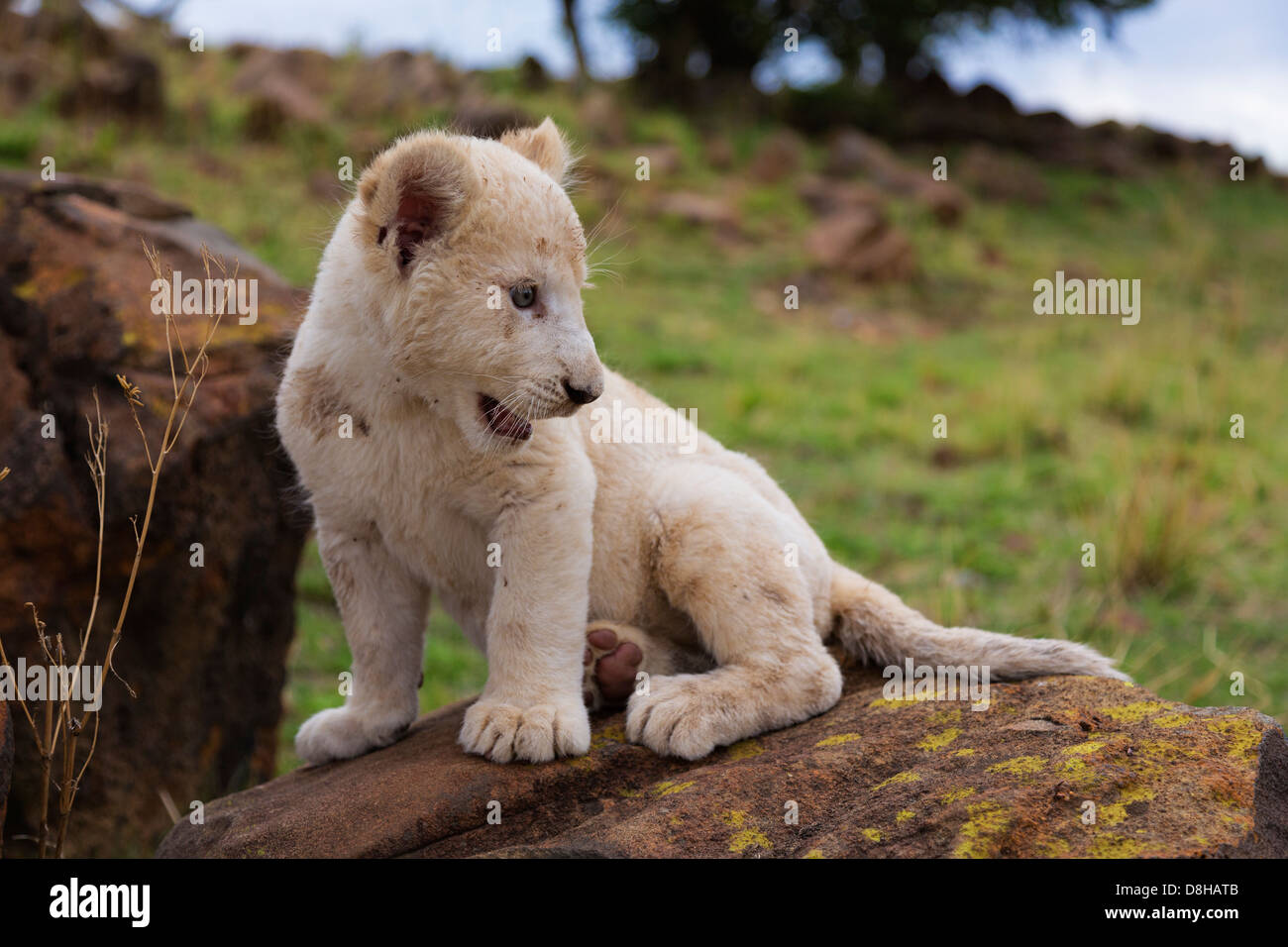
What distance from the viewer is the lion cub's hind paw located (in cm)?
411

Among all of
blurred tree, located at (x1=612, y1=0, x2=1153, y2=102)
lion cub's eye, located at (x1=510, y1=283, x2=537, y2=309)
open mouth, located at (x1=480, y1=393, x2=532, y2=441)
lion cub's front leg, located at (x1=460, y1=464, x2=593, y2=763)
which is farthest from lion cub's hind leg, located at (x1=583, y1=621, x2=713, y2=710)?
blurred tree, located at (x1=612, y1=0, x2=1153, y2=102)

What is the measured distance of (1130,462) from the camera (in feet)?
30.7

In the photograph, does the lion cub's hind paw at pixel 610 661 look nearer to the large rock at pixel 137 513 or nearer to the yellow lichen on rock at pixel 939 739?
the yellow lichen on rock at pixel 939 739

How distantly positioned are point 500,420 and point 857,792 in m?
1.54

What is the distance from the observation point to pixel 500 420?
3.62 m

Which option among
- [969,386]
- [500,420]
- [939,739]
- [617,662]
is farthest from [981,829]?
[969,386]

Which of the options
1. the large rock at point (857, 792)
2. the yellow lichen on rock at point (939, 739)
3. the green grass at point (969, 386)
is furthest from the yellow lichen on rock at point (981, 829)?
the green grass at point (969, 386)

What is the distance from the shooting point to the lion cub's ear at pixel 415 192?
135 inches

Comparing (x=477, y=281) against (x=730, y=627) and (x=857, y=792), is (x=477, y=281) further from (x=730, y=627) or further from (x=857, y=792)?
(x=857, y=792)

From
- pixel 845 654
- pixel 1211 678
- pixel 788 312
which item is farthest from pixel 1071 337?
pixel 845 654

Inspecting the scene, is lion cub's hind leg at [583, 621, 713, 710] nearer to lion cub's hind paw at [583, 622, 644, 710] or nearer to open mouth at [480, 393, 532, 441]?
lion cub's hind paw at [583, 622, 644, 710]

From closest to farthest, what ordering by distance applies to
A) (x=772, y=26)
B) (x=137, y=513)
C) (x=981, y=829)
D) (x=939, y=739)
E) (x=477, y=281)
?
(x=981, y=829)
(x=477, y=281)
(x=939, y=739)
(x=137, y=513)
(x=772, y=26)

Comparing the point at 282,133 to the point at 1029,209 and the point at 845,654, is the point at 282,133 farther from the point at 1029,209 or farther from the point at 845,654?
the point at 845,654

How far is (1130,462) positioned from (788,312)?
224 inches
